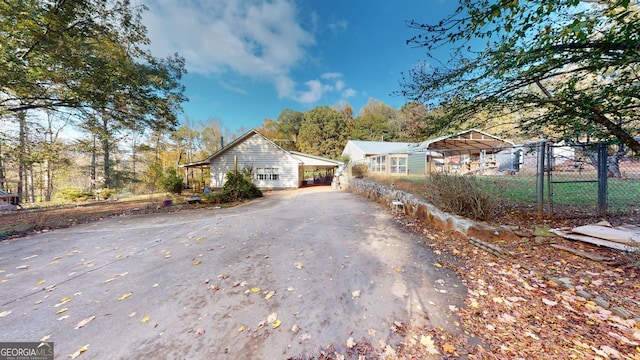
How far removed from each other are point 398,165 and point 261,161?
11.7 meters

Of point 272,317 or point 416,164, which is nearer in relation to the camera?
point 272,317

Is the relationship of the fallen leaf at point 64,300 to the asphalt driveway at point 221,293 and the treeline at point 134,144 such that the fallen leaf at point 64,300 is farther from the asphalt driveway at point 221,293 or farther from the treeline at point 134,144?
the treeline at point 134,144

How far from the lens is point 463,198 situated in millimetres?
4531

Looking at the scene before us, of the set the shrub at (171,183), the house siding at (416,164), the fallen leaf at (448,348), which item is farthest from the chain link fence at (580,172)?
the shrub at (171,183)

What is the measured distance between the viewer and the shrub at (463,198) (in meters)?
4.42

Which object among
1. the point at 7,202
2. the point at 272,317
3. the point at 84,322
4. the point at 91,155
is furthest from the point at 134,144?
the point at 272,317

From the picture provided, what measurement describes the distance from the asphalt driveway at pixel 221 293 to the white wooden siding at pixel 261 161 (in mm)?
13528

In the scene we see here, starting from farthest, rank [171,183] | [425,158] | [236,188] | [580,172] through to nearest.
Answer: [425,158], [171,183], [236,188], [580,172]

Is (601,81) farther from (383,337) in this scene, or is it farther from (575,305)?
(383,337)

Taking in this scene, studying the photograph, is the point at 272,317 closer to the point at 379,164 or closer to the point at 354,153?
the point at 379,164

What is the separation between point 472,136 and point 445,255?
61.6ft

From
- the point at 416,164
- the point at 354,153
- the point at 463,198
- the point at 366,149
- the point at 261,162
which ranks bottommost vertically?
the point at 463,198

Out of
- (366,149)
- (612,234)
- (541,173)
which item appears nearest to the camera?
(612,234)

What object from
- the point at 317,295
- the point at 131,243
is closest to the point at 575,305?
the point at 317,295
